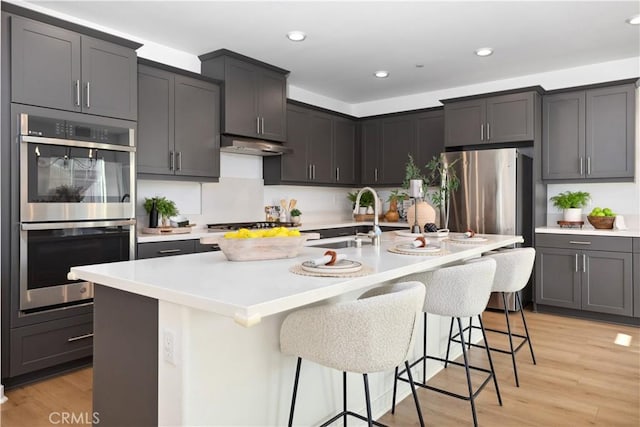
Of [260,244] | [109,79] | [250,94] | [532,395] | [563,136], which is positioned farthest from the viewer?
[563,136]

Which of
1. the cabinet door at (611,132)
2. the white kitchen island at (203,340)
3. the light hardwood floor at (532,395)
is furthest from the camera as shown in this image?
the cabinet door at (611,132)

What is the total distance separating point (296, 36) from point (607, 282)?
12.1 ft

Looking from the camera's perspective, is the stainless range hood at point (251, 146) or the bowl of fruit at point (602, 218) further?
the bowl of fruit at point (602, 218)

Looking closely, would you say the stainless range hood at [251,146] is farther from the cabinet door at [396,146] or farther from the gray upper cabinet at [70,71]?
the cabinet door at [396,146]

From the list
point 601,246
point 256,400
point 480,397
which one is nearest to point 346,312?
point 256,400

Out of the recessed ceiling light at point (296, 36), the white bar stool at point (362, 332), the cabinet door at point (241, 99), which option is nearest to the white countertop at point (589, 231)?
the recessed ceiling light at point (296, 36)

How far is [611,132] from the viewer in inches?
174

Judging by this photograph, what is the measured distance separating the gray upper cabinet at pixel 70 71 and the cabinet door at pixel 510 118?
3582 mm

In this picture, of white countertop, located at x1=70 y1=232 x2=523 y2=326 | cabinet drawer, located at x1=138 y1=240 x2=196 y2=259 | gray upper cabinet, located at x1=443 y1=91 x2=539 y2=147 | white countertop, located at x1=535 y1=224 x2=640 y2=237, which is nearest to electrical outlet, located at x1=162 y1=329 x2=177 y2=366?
white countertop, located at x1=70 y1=232 x2=523 y2=326

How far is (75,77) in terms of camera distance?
3.03 m

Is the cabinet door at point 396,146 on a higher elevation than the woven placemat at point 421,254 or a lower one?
higher

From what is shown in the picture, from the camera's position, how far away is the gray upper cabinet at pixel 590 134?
4348 millimetres

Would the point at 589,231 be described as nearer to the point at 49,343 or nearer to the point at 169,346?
the point at 169,346

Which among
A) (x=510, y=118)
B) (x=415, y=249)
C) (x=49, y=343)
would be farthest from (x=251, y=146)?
(x=510, y=118)
